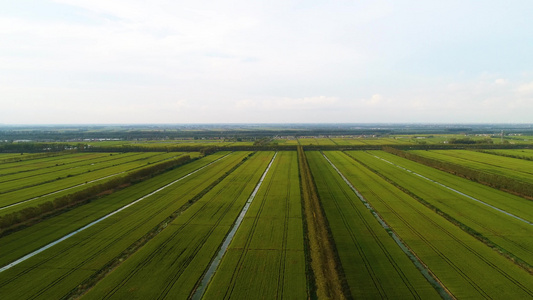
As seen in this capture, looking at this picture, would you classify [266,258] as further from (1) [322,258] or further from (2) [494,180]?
(2) [494,180]

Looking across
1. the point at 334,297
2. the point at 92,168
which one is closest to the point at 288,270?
the point at 334,297

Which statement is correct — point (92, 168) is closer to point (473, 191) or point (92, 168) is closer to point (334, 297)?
point (334, 297)

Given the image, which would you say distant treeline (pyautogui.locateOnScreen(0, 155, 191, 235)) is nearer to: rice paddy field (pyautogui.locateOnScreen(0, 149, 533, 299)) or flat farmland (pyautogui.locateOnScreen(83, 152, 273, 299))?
rice paddy field (pyautogui.locateOnScreen(0, 149, 533, 299))

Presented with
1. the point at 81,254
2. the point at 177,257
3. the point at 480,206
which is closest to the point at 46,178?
the point at 81,254

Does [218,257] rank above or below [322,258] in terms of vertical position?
below

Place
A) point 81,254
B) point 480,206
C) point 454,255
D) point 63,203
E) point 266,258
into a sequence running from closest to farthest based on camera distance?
point 266,258
point 454,255
point 81,254
point 480,206
point 63,203

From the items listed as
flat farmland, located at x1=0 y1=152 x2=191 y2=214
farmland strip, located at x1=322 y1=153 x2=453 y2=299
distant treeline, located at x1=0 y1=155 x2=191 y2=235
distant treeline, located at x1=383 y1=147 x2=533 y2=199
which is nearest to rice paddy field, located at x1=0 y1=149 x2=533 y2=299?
farmland strip, located at x1=322 y1=153 x2=453 y2=299

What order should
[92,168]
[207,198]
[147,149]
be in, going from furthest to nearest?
[147,149]
[92,168]
[207,198]
